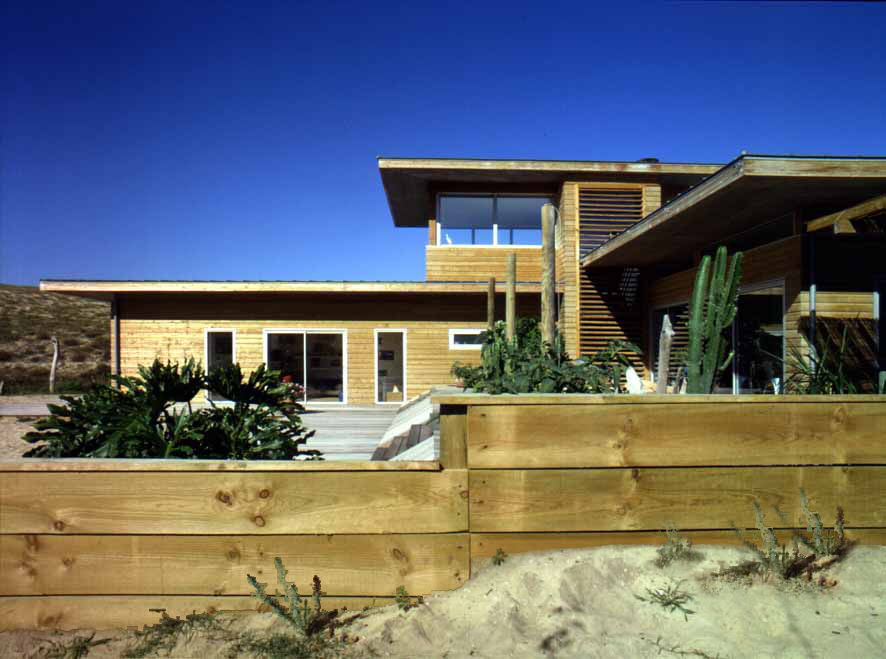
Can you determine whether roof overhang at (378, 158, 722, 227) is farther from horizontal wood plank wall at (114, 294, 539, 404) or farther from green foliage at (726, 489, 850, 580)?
green foliage at (726, 489, 850, 580)

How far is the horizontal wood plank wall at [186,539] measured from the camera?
2363mm

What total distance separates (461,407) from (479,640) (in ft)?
3.07

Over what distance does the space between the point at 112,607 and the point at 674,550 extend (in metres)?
2.51

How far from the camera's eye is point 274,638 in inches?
86.2

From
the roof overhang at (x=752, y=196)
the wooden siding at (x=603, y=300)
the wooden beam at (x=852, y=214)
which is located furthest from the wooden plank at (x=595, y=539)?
the wooden siding at (x=603, y=300)

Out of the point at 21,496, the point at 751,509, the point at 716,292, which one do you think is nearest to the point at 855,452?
the point at 751,509

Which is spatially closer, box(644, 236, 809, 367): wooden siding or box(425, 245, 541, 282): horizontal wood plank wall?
box(644, 236, 809, 367): wooden siding

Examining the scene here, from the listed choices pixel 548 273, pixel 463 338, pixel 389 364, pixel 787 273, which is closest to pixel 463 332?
pixel 463 338

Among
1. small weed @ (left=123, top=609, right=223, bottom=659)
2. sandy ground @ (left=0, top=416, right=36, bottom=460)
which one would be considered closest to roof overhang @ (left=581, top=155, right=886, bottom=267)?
small weed @ (left=123, top=609, right=223, bottom=659)

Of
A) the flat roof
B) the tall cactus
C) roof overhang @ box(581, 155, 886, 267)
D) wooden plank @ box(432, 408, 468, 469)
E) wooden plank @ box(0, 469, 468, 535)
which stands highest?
roof overhang @ box(581, 155, 886, 267)

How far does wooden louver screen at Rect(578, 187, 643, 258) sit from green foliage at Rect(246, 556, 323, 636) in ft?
38.5

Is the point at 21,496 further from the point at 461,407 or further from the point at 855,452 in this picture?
the point at 855,452

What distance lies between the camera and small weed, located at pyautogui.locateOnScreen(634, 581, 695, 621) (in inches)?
86.9

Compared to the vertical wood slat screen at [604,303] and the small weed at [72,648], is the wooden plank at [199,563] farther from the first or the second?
the vertical wood slat screen at [604,303]
